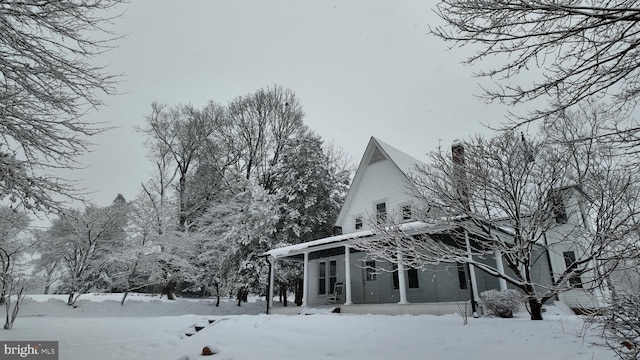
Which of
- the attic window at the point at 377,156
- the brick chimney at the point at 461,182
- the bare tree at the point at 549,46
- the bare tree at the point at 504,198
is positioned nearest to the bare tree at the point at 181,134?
the attic window at the point at 377,156

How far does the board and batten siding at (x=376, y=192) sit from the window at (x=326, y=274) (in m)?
1.91

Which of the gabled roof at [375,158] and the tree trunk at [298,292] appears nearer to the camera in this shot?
the gabled roof at [375,158]

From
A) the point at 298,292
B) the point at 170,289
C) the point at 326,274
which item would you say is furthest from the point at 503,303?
the point at 170,289

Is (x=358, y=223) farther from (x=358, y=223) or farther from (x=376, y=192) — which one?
(x=376, y=192)

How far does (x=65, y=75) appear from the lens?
17.5ft

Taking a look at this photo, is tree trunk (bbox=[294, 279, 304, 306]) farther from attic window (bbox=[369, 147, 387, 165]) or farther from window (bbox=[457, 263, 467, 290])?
window (bbox=[457, 263, 467, 290])

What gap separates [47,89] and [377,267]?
41.8 feet

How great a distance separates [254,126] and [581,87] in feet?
80.9

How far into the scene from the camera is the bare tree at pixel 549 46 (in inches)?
132

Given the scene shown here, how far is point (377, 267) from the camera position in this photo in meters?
14.7

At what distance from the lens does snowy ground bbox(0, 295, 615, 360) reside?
5.55 metres

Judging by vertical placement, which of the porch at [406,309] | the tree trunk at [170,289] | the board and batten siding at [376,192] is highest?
the board and batten siding at [376,192]

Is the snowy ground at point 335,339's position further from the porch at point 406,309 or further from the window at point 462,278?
the window at point 462,278

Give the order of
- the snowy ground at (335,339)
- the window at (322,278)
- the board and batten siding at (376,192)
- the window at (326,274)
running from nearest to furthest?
1. the snowy ground at (335,339)
2. the board and batten siding at (376,192)
3. the window at (326,274)
4. the window at (322,278)
